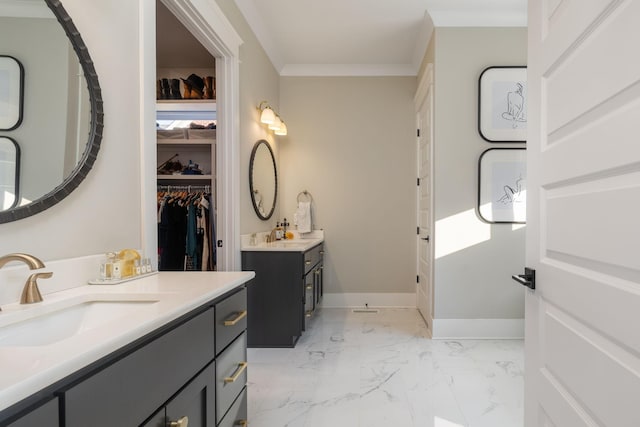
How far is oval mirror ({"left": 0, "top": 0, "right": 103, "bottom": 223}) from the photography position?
1015mm

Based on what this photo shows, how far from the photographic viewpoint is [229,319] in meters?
1.34

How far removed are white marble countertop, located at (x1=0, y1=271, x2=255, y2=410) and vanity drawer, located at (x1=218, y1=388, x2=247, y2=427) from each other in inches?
17.6

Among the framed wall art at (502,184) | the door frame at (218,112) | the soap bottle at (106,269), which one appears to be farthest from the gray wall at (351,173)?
the soap bottle at (106,269)

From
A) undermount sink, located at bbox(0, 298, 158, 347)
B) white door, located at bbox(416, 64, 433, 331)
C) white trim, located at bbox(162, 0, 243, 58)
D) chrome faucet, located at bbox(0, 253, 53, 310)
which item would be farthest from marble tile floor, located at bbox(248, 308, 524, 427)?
white trim, located at bbox(162, 0, 243, 58)

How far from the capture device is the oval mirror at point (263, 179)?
10.7 ft

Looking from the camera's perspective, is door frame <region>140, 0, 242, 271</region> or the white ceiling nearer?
door frame <region>140, 0, 242, 271</region>

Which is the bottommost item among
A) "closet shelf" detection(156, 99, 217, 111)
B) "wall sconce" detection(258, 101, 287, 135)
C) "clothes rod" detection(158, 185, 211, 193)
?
"clothes rod" detection(158, 185, 211, 193)

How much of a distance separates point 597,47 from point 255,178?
9.04 ft

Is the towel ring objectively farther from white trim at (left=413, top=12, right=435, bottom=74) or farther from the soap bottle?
the soap bottle

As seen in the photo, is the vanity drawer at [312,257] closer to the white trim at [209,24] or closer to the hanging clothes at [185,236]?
the hanging clothes at [185,236]

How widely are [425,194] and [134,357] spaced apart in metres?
3.30

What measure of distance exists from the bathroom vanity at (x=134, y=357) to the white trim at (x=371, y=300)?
283 cm

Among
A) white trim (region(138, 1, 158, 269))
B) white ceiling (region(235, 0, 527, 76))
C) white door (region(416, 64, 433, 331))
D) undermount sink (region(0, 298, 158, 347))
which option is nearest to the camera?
undermount sink (region(0, 298, 158, 347))

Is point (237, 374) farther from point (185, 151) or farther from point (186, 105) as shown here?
point (185, 151)
